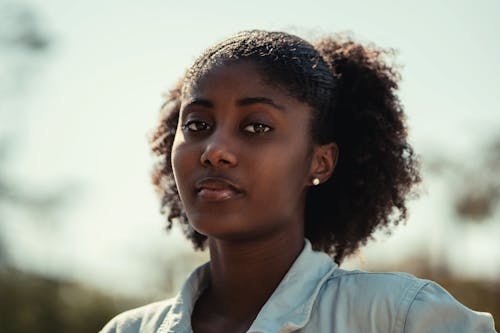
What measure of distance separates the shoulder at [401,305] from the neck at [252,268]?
0.26 meters

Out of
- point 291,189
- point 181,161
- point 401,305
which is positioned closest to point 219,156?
point 181,161

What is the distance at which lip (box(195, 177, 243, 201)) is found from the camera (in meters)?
3.16

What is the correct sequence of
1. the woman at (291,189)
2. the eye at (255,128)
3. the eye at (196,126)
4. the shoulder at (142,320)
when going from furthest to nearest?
1. the shoulder at (142,320)
2. the eye at (196,126)
3. the eye at (255,128)
4. the woman at (291,189)

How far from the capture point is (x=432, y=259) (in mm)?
14555

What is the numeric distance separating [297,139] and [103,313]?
6.83 m

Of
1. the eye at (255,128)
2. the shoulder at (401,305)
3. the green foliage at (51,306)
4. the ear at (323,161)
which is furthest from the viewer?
the green foliage at (51,306)

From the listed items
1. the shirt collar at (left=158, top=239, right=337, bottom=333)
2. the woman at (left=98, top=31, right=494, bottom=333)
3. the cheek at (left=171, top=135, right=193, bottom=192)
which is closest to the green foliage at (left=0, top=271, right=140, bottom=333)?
the woman at (left=98, top=31, right=494, bottom=333)

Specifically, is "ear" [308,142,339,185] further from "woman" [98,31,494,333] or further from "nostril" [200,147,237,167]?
"nostril" [200,147,237,167]

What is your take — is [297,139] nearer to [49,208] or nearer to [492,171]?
[49,208]

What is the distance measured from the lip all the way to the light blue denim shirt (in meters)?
0.40

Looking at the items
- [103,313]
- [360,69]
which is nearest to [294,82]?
[360,69]

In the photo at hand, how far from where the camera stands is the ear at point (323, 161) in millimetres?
3529

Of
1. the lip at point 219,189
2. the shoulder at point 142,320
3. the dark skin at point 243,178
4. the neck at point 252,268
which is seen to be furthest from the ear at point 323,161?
the shoulder at point 142,320

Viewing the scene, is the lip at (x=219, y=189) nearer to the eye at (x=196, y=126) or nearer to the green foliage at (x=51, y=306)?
the eye at (x=196, y=126)
